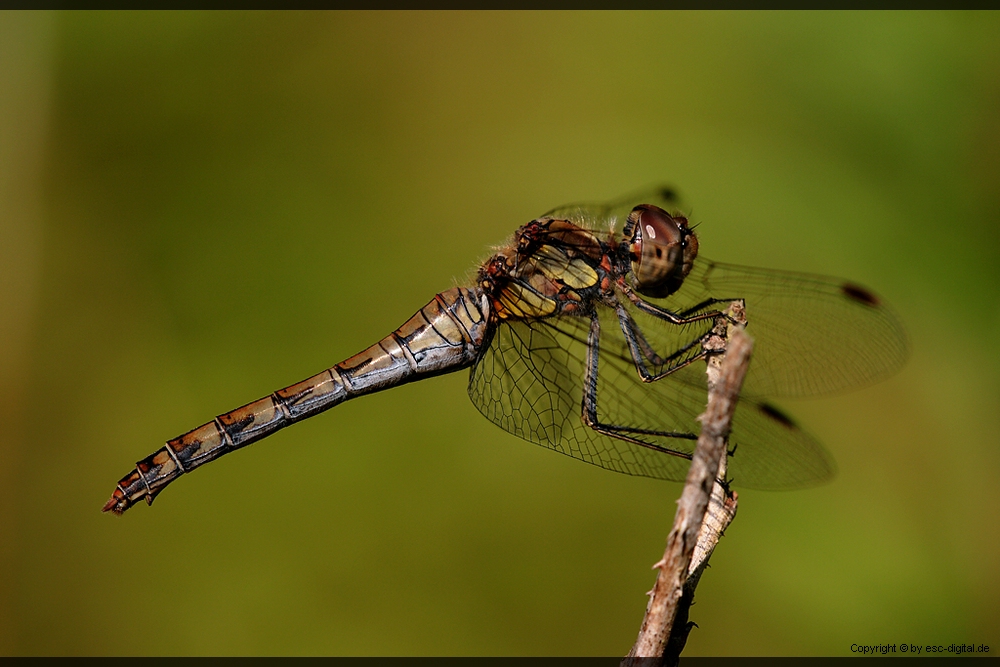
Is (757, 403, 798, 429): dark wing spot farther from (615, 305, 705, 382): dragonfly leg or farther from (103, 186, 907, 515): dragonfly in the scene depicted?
(615, 305, 705, 382): dragonfly leg

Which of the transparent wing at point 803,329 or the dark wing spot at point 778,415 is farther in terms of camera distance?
the transparent wing at point 803,329

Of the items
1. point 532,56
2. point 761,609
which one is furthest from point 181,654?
point 532,56

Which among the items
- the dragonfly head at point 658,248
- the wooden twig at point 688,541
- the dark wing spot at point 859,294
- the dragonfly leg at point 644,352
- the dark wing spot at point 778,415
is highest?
the dragonfly head at point 658,248

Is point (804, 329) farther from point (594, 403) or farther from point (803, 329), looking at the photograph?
point (594, 403)

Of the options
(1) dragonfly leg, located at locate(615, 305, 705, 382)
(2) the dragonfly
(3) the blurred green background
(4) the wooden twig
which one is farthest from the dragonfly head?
(4) the wooden twig

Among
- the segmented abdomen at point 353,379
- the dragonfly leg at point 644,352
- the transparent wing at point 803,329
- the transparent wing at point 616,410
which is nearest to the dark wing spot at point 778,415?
the transparent wing at point 616,410

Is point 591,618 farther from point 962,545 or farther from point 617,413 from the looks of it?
point 962,545

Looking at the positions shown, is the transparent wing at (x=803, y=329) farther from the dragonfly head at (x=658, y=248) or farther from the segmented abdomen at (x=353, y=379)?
the segmented abdomen at (x=353, y=379)

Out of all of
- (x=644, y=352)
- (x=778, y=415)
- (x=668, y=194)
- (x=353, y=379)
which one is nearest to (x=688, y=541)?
(x=778, y=415)
